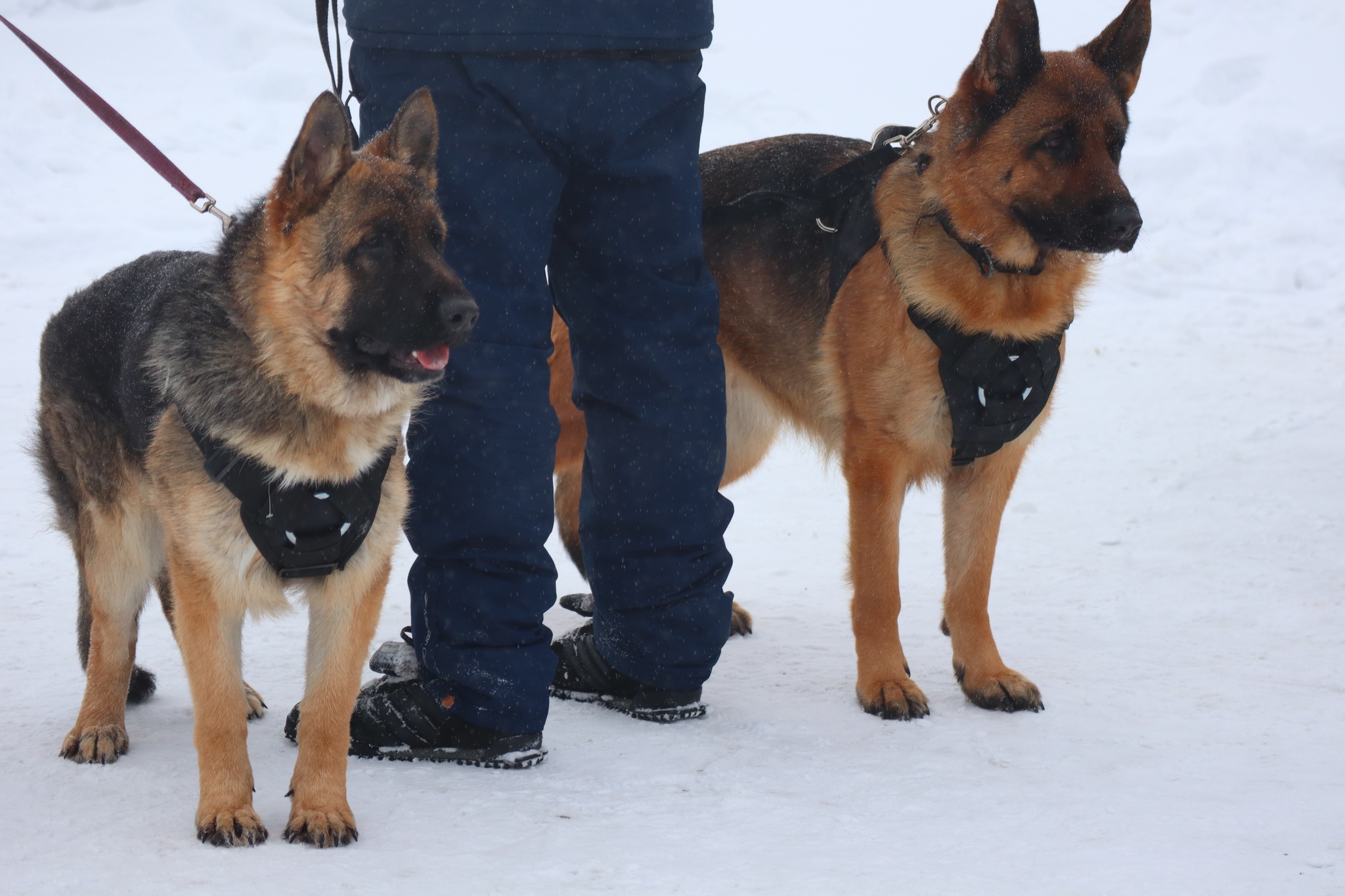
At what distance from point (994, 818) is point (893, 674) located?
79 cm

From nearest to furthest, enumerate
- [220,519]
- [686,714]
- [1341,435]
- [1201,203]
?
[220,519] → [686,714] → [1341,435] → [1201,203]

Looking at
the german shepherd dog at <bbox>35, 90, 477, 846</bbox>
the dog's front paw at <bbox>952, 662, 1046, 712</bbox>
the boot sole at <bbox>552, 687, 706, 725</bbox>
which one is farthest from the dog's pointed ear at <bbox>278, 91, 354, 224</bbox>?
the dog's front paw at <bbox>952, 662, 1046, 712</bbox>

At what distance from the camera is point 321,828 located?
227cm

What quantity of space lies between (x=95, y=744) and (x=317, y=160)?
1441 millimetres

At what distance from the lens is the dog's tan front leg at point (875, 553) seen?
10.8 feet

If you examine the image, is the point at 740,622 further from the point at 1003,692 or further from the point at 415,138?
the point at 415,138

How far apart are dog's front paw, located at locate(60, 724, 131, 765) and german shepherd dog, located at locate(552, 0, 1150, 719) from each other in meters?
1.65

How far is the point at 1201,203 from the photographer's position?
9.39 m

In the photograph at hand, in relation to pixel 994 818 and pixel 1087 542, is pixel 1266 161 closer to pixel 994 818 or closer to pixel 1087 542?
pixel 1087 542

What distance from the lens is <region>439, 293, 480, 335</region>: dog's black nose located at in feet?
7.45

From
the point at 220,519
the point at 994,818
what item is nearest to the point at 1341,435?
the point at 994,818

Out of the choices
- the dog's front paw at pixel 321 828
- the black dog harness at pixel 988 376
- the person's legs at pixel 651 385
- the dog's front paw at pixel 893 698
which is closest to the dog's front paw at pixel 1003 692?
the dog's front paw at pixel 893 698

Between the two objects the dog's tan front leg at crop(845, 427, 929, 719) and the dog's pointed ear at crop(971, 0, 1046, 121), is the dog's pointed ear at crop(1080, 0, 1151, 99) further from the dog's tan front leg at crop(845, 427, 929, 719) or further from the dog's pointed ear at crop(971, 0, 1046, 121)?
the dog's tan front leg at crop(845, 427, 929, 719)

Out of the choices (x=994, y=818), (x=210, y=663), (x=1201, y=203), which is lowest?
(x=994, y=818)
